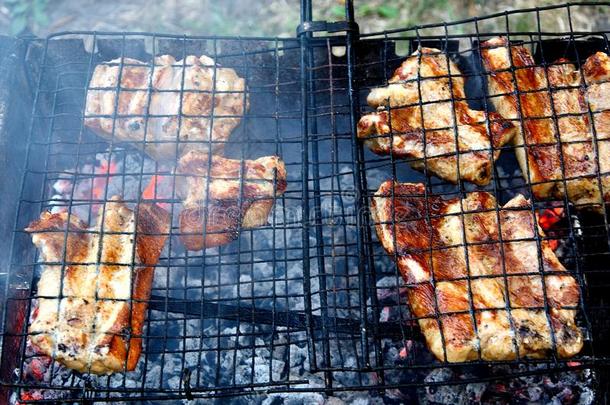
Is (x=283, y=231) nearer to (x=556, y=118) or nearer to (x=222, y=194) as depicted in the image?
(x=222, y=194)

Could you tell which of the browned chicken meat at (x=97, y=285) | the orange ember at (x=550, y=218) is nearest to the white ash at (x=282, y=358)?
the browned chicken meat at (x=97, y=285)

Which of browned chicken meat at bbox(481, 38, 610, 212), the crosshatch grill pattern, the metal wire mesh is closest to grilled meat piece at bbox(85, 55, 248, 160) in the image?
the crosshatch grill pattern

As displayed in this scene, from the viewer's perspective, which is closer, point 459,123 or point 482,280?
point 482,280

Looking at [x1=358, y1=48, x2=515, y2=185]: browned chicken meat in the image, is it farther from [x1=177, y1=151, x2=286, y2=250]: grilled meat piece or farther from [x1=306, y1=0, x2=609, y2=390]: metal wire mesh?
[x1=177, y1=151, x2=286, y2=250]: grilled meat piece

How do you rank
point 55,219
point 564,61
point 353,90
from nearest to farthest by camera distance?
point 55,219
point 353,90
point 564,61

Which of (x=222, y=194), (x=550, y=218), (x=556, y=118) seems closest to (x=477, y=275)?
(x=556, y=118)

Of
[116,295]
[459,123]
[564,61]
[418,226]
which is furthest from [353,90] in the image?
[116,295]

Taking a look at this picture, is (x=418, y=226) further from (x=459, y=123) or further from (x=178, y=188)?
(x=178, y=188)
